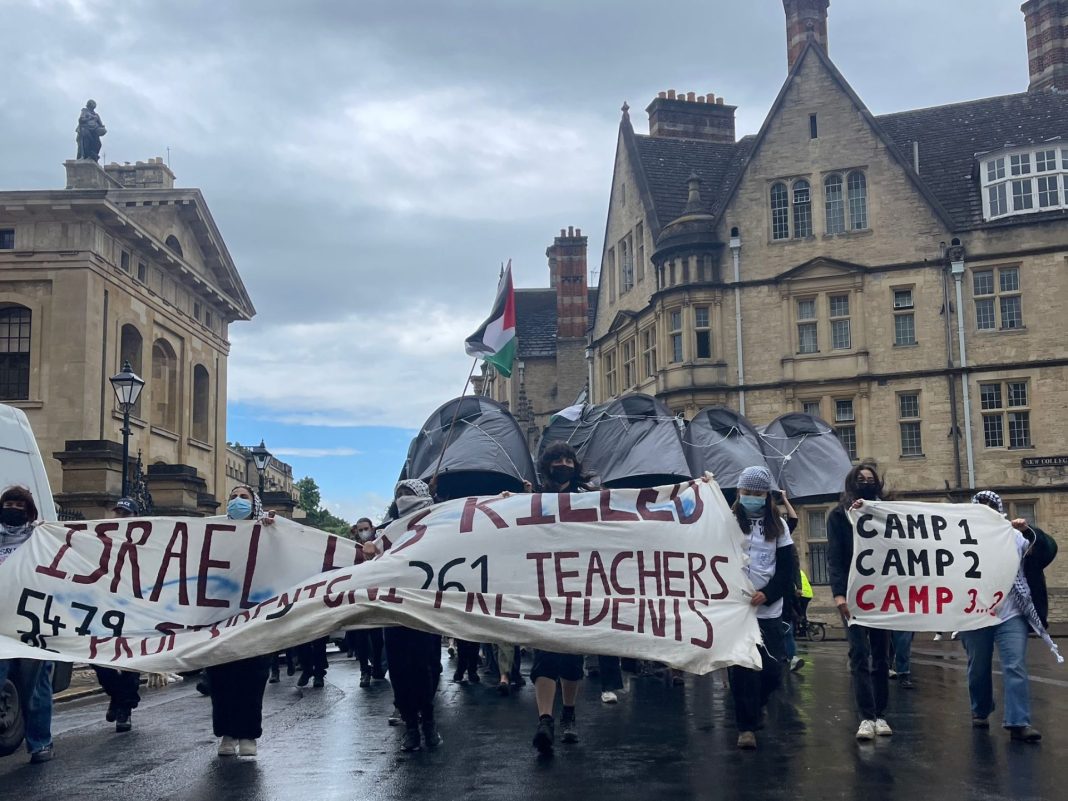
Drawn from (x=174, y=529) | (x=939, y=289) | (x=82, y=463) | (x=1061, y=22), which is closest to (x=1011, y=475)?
(x=939, y=289)

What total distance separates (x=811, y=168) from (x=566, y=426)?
19552mm

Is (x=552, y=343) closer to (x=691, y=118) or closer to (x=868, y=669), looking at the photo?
(x=691, y=118)

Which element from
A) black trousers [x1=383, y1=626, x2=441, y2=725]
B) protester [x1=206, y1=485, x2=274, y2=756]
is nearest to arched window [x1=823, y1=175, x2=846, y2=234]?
black trousers [x1=383, y1=626, x2=441, y2=725]

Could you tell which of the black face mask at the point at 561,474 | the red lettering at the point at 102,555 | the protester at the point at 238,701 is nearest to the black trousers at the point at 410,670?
the protester at the point at 238,701

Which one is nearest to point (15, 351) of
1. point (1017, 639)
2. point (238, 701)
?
point (238, 701)

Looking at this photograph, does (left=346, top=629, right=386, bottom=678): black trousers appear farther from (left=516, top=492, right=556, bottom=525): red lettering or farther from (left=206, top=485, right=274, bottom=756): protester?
(left=516, top=492, right=556, bottom=525): red lettering

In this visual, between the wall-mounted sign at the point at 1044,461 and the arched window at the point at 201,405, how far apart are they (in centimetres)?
3305

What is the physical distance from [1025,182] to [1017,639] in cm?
2791

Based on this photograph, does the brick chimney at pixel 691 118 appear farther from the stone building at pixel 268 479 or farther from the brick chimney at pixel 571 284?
the stone building at pixel 268 479

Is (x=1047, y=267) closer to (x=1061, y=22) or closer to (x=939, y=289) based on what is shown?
(x=939, y=289)

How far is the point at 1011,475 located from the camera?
32.5 m

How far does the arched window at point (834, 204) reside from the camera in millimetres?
34969

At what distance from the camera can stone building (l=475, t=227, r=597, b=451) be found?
49.7 m

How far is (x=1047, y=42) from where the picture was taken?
39375 mm
